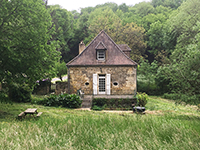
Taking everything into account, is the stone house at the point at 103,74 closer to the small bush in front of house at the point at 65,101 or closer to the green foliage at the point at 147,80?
the small bush in front of house at the point at 65,101

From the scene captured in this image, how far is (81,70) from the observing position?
714 inches

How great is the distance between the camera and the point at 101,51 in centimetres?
1862

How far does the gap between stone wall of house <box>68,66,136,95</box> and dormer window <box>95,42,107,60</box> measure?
110cm

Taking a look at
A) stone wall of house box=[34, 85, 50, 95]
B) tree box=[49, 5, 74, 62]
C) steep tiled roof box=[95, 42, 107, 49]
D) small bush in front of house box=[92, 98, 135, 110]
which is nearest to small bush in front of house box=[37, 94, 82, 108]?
small bush in front of house box=[92, 98, 135, 110]

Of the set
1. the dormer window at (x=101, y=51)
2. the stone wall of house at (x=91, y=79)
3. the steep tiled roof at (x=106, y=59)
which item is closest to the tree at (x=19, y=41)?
the stone wall of house at (x=91, y=79)

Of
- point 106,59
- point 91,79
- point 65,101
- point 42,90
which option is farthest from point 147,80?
point 65,101

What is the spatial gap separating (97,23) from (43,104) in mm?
24198

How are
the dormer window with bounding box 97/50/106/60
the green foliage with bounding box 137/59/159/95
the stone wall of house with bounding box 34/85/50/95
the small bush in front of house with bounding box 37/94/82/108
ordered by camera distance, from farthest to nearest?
the green foliage with bounding box 137/59/159/95 < the stone wall of house with bounding box 34/85/50/95 < the dormer window with bounding box 97/50/106/60 < the small bush in front of house with bounding box 37/94/82/108

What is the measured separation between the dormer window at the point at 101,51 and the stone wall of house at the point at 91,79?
1095 mm

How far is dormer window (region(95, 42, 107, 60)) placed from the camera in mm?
18250

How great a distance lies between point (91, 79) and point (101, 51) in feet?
9.46

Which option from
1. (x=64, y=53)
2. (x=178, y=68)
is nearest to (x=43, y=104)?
(x=178, y=68)

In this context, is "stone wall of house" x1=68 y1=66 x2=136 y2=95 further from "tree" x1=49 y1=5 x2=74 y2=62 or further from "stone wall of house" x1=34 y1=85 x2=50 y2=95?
"tree" x1=49 y1=5 x2=74 y2=62

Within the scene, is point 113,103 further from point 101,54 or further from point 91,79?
point 101,54
